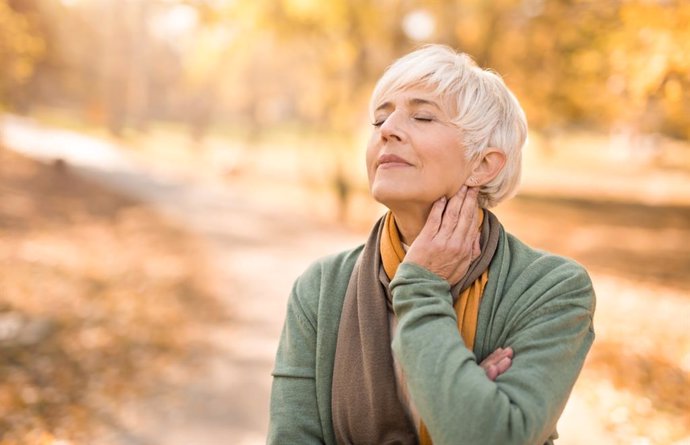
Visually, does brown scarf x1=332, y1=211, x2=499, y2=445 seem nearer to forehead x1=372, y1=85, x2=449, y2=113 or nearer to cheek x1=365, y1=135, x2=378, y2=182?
cheek x1=365, y1=135, x2=378, y2=182

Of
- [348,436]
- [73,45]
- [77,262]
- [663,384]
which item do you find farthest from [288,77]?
[348,436]

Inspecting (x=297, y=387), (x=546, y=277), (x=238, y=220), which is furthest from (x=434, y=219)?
(x=238, y=220)

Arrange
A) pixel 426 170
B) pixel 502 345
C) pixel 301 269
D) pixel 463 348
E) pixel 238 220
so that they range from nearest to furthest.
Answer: pixel 463 348 → pixel 502 345 → pixel 426 170 → pixel 301 269 → pixel 238 220

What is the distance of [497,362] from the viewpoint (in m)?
1.54

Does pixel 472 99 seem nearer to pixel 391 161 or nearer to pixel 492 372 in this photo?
pixel 391 161

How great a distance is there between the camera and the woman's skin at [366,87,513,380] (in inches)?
67.4

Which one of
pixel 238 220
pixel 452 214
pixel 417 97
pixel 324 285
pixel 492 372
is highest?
pixel 238 220

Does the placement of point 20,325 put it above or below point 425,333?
above

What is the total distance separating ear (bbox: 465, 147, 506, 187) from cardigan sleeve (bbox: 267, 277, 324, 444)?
55 cm

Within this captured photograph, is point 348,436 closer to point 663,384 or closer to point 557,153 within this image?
point 663,384

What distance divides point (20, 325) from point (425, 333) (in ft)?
19.3

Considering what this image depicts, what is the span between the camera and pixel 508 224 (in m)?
16.7

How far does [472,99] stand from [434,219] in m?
0.32

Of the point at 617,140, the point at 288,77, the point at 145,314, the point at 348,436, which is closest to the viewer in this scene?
the point at 348,436
